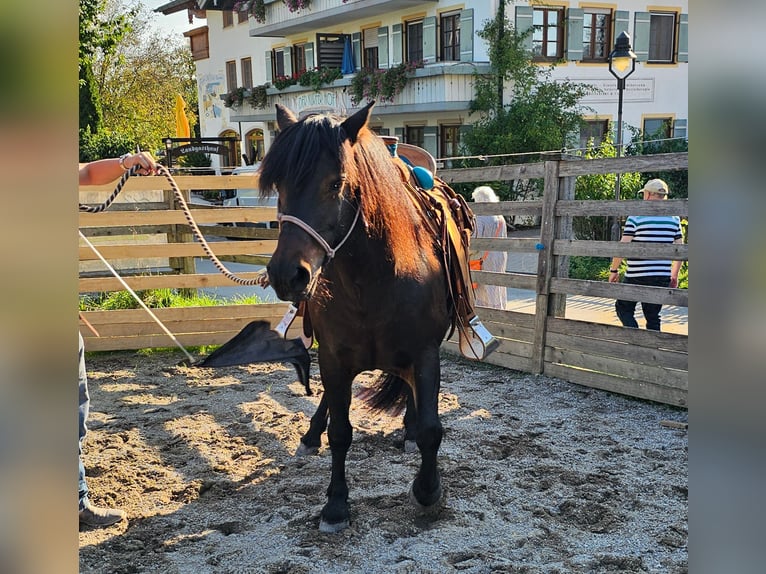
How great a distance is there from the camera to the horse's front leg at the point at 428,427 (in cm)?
315

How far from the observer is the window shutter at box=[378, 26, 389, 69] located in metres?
21.4

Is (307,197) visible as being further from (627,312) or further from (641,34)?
(641,34)

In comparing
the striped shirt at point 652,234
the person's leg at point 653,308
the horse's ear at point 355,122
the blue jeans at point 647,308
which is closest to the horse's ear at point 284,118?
the horse's ear at point 355,122

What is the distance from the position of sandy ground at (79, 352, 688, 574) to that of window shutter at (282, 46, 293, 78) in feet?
74.4

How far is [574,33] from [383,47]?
6.05 meters

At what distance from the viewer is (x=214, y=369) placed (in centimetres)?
614

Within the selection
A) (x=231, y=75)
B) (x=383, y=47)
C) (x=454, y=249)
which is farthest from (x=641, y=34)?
(x=454, y=249)

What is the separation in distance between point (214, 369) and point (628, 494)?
12.7 feet

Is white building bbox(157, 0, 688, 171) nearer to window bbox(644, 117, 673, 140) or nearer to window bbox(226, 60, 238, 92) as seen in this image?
window bbox(644, 117, 673, 140)

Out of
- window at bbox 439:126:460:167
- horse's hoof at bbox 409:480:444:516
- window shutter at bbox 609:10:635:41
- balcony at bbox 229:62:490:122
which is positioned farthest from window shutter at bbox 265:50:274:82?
horse's hoof at bbox 409:480:444:516

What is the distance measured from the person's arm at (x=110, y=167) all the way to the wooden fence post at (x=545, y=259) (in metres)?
3.40

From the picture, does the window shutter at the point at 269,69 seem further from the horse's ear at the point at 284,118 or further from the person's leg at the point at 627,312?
the horse's ear at the point at 284,118
